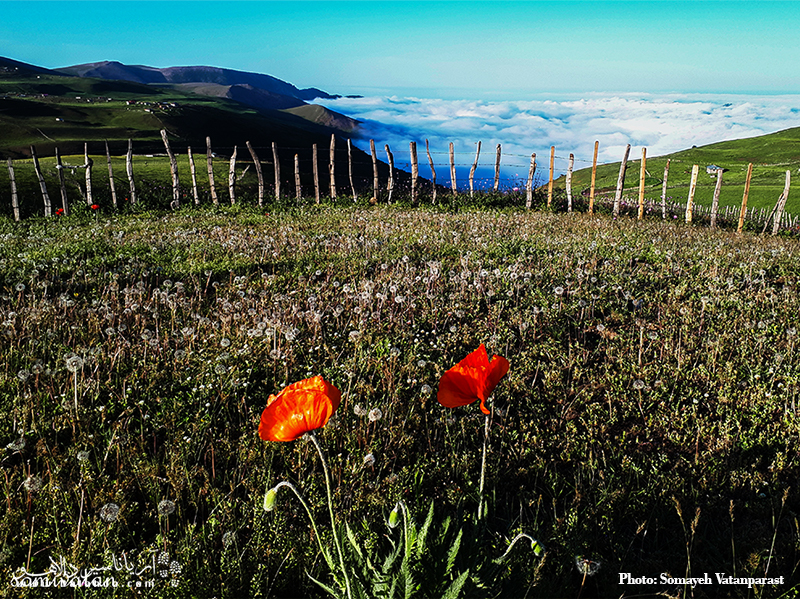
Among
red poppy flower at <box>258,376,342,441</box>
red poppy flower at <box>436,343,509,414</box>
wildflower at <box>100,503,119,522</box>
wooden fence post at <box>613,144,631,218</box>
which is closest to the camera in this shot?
red poppy flower at <box>258,376,342,441</box>

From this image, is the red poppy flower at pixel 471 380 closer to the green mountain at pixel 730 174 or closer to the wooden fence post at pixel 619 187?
the wooden fence post at pixel 619 187

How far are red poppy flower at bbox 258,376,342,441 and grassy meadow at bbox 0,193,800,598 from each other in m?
0.42

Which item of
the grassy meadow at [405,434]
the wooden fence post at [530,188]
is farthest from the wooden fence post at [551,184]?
the grassy meadow at [405,434]

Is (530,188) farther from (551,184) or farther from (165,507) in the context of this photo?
(165,507)

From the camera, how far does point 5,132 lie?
63.0 m

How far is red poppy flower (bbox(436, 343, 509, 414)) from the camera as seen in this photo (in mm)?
1758

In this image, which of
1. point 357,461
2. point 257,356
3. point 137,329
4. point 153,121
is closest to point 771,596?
point 357,461

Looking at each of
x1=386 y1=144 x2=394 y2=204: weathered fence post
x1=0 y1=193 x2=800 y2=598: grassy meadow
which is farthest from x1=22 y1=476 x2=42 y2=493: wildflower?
x1=386 y1=144 x2=394 y2=204: weathered fence post

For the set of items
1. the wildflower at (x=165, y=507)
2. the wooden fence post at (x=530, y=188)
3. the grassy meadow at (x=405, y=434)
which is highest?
the wooden fence post at (x=530, y=188)

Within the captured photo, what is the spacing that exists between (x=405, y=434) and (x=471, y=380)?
1.80 meters

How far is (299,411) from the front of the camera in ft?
5.15

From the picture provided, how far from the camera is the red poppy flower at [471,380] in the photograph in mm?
1758

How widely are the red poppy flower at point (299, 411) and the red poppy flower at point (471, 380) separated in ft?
1.44

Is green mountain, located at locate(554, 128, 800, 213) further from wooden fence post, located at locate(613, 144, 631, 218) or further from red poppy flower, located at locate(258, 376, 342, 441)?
red poppy flower, located at locate(258, 376, 342, 441)
